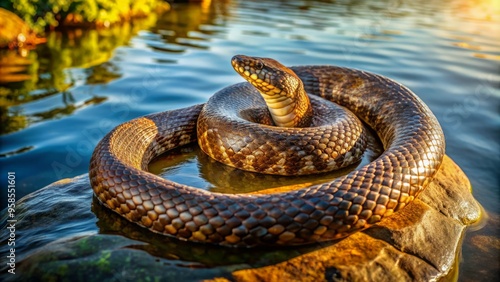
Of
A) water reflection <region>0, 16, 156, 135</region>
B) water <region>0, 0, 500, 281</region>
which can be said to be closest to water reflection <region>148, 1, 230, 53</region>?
water <region>0, 0, 500, 281</region>

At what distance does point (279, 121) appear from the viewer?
629 cm

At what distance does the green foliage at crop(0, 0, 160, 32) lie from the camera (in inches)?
692

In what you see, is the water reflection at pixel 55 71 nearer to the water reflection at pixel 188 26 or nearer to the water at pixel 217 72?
the water at pixel 217 72

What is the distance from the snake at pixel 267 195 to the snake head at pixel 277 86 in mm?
13

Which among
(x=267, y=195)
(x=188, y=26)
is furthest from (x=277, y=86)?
(x=188, y=26)

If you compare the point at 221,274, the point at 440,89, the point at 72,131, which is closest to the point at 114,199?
the point at 221,274

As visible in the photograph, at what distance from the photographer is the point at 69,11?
794 inches

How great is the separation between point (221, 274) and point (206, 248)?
0.38 meters

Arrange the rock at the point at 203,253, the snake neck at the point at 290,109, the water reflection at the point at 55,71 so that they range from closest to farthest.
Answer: the rock at the point at 203,253 < the snake neck at the point at 290,109 < the water reflection at the point at 55,71

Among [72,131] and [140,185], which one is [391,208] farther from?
[72,131]

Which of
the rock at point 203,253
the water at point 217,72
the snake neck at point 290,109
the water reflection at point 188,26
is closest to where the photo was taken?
the rock at point 203,253

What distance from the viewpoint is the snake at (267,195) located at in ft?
12.9

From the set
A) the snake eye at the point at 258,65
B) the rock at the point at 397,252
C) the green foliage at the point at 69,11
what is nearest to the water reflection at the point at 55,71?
the green foliage at the point at 69,11

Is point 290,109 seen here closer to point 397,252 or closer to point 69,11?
point 397,252
